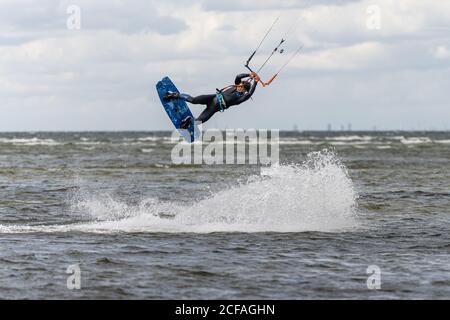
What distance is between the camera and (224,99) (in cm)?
1933

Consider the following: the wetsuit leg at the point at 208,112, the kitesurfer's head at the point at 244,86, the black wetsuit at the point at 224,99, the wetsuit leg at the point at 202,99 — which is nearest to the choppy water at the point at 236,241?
the wetsuit leg at the point at 208,112

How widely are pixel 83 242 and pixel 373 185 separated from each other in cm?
1922

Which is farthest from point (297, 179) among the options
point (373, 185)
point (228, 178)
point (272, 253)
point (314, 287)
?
point (228, 178)

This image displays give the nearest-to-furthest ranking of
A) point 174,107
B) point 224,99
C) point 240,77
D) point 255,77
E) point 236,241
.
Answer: point 236,241 < point 255,77 < point 240,77 < point 224,99 < point 174,107

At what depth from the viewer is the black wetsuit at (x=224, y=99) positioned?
1903cm

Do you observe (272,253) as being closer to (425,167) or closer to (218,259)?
(218,259)

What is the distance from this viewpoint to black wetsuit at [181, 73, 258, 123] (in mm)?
19031

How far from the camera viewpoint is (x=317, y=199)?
71.4 feet

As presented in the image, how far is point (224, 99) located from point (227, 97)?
88 mm
